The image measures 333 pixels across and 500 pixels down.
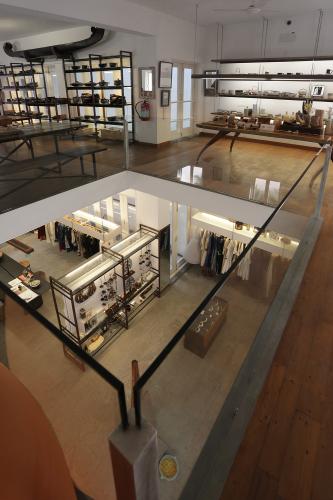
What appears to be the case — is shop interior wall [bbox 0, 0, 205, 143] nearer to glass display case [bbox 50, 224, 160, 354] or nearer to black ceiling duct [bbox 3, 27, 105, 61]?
black ceiling duct [bbox 3, 27, 105, 61]

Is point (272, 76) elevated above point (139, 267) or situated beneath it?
elevated above

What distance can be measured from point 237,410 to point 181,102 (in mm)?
7770

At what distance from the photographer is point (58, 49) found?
7.53 m

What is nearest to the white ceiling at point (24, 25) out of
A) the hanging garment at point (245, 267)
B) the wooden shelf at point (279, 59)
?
the wooden shelf at point (279, 59)

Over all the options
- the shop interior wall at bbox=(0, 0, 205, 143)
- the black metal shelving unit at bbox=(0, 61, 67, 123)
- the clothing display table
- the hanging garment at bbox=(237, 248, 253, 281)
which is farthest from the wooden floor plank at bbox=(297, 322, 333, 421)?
the black metal shelving unit at bbox=(0, 61, 67, 123)

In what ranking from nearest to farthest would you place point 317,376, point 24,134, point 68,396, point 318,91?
1. point 68,396
2. point 317,376
3. point 24,134
4. point 318,91

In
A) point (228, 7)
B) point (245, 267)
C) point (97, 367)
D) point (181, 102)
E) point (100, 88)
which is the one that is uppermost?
point (228, 7)

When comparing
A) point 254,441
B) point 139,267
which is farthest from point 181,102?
point 254,441

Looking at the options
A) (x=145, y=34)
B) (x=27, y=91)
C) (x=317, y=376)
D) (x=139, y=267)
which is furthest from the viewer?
(x=27, y=91)

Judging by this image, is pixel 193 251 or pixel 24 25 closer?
pixel 24 25

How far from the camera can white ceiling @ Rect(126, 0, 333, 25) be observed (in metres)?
5.44

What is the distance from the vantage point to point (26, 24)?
23.4 feet

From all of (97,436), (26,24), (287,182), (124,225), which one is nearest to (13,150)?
(124,225)

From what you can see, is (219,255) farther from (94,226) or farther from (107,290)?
(94,226)
